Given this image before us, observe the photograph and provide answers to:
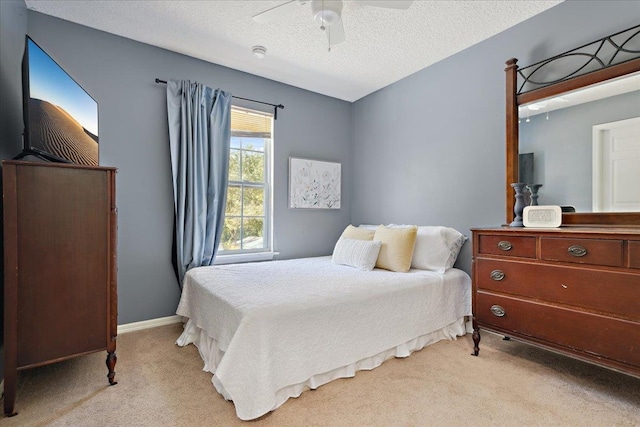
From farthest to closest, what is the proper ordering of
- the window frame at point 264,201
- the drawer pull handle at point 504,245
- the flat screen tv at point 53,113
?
the window frame at point 264,201, the drawer pull handle at point 504,245, the flat screen tv at point 53,113

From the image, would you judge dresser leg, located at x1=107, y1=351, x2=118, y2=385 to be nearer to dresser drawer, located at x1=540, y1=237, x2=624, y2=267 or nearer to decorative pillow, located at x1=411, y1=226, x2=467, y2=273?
decorative pillow, located at x1=411, y1=226, x2=467, y2=273

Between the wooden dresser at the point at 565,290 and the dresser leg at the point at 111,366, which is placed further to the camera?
the dresser leg at the point at 111,366

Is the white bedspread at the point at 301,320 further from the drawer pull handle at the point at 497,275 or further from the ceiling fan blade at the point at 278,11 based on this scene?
the ceiling fan blade at the point at 278,11

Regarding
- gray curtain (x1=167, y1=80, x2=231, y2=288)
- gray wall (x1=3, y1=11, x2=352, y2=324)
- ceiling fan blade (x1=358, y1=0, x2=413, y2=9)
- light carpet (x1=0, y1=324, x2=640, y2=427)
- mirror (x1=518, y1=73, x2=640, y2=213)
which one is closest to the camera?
light carpet (x1=0, y1=324, x2=640, y2=427)

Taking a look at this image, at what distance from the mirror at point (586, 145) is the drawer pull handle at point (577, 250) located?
1.76 ft

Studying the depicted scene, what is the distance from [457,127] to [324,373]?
247cm

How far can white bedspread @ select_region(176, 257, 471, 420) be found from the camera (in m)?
1.62

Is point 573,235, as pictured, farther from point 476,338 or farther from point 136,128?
point 136,128

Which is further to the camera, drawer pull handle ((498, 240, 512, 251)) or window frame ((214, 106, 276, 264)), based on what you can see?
window frame ((214, 106, 276, 264))

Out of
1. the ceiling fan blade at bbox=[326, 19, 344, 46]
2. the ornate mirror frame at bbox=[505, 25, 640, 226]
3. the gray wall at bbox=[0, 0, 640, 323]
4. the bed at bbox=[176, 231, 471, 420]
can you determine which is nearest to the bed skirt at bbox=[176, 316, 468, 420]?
the bed at bbox=[176, 231, 471, 420]

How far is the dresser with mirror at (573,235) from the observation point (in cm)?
163

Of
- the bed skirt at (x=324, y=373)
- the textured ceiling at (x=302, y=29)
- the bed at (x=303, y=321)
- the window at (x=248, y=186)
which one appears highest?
the textured ceiling at (x=302, y=29)

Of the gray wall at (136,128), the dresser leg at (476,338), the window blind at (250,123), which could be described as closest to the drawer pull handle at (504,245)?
the dresser leg at (476,338)

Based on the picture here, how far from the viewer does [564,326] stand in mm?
1798
